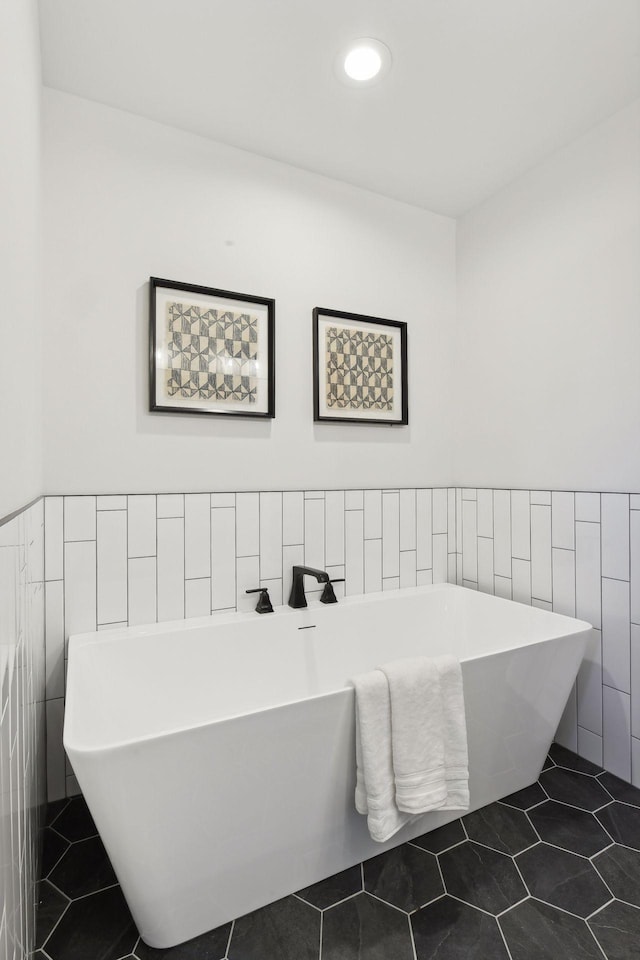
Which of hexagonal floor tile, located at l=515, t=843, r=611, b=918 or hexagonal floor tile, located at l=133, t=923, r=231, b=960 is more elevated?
hexagonal floor tile, located at l=515, t=843, r=611, b=918

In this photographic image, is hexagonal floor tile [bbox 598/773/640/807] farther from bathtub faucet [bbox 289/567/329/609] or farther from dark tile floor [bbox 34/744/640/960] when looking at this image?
bathtub faucet [bbox 289/567/329/609]

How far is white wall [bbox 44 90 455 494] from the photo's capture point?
185cm

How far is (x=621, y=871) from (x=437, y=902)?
1.85 feet

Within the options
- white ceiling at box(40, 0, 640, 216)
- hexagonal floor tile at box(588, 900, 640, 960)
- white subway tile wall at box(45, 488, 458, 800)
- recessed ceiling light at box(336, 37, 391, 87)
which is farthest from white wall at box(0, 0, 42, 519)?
hexagonal floor tile at box(588, 900, 640, 960)

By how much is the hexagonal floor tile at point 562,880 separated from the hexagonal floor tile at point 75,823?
1346mm

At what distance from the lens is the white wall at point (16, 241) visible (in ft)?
2.59

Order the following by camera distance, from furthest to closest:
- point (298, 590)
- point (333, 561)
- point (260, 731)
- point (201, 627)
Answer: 1. point (333, 561)
2. point (298, 590)
3. point (201, 627)
4. point (260, 731)

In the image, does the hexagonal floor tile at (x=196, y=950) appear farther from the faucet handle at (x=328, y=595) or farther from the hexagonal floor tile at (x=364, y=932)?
the faucet handle at (x=328, y=595)

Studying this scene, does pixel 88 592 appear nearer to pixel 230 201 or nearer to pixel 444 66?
→ pixel 230 201

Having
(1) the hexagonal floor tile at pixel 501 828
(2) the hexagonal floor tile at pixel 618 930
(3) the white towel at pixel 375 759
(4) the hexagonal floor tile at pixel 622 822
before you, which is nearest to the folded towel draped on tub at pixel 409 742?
(3) the white towel at pixel 375 759

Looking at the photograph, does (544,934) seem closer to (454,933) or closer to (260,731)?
(454,933)

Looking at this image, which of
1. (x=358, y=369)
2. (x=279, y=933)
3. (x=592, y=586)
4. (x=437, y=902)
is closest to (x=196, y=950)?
(x=279, y=933)

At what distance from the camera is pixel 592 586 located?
6.66 ft

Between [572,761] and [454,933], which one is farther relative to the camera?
[572,761]
